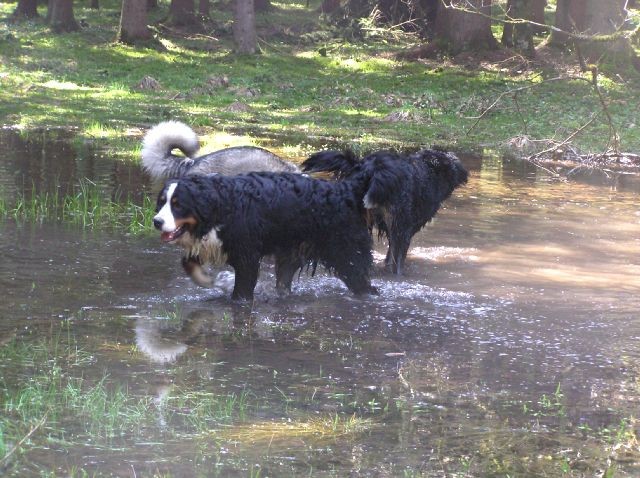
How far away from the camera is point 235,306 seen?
A: 8.17m

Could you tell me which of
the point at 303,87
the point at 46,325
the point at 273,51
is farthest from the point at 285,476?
the point at 273,51

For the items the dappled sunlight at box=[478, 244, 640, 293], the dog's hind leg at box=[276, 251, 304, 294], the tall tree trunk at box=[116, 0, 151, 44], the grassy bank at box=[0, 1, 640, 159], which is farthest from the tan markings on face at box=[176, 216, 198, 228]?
the tall tree trunk at box=[116, 0, 151, 44]

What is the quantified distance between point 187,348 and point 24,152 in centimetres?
855

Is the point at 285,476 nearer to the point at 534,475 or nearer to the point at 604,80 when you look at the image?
the point at 534,475

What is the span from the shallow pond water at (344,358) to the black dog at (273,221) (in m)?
0.36

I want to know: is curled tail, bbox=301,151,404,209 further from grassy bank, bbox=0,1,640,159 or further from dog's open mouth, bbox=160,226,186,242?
grassy bank, bbox=0,1,640,159

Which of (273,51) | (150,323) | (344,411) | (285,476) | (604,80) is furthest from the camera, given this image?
(273,51)

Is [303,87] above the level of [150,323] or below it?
above

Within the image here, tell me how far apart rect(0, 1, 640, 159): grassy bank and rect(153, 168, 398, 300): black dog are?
5.20 meters

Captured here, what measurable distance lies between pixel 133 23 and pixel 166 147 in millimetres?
22380

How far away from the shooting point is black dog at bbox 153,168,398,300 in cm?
786

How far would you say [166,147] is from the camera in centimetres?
964

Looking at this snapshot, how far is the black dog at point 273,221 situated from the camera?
7859mm

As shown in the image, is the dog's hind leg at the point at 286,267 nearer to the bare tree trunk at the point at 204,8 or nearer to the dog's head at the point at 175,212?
the dog's head at the point at 175,212
